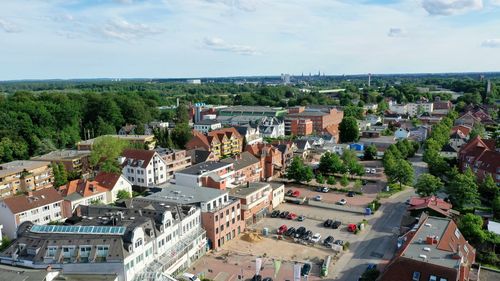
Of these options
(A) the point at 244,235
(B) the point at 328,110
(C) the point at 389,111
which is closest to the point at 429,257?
(A) the point at 244,235

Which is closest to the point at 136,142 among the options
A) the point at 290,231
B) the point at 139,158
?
the point at 139,158

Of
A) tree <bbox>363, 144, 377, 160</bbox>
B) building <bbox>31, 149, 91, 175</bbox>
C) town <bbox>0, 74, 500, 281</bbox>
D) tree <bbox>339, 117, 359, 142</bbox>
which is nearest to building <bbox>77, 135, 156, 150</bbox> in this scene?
town <bbox>0, 74, 500, 281</bbox>

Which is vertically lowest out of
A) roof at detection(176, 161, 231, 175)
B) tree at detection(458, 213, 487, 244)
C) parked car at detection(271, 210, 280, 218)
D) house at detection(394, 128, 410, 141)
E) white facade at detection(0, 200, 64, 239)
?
parked car at detection(271, 210, 280, 218)

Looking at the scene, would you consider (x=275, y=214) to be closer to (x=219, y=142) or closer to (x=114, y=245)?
(x=114, y=245)

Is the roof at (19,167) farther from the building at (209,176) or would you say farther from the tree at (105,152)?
the building at (209,176)

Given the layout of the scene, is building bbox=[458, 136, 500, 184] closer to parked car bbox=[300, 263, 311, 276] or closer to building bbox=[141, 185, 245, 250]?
parked car bbox=[300, 263, 311, 276]

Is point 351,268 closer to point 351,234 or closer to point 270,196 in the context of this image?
point 351,234
